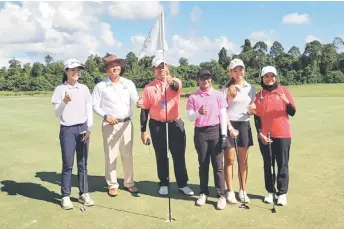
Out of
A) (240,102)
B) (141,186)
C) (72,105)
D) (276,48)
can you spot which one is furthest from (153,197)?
(276,48)

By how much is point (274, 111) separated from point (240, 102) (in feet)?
1.63

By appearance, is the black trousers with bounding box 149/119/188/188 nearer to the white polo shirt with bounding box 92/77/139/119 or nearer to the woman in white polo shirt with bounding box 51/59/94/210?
the white polo shirt with bounding box 92/77/139/119

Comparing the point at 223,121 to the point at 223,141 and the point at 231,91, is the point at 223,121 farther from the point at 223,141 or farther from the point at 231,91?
the point at 231,91

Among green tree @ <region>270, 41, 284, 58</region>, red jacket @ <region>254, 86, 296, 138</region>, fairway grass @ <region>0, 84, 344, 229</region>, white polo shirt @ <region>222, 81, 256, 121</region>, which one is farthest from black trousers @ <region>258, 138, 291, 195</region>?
green tree @ <region>270, 41, 284, 58</region>

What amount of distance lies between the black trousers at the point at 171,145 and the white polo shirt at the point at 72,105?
41.8 inches

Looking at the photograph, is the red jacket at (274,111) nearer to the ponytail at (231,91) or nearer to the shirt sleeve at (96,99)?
the ponytail at (231,91)

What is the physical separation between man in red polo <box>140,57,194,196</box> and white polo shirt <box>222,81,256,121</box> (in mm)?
837

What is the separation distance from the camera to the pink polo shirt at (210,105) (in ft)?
18.2

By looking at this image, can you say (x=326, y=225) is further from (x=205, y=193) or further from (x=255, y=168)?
(x=255, y=168)

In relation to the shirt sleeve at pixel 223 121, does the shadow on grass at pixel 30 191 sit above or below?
below

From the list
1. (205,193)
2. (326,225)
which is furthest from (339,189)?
(205,193)

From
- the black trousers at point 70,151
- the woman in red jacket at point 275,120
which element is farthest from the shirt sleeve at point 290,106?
the black trousers at point 70,151

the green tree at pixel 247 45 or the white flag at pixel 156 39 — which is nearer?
the white flag at pixel 156 39

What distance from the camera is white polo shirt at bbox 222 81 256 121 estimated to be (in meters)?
5.62
